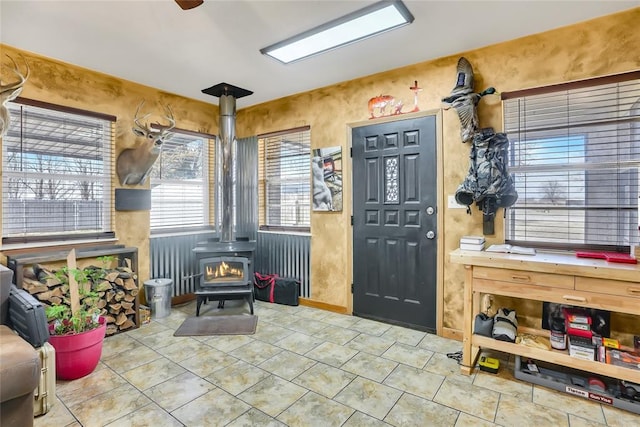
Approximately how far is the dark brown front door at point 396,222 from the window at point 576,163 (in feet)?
2.33

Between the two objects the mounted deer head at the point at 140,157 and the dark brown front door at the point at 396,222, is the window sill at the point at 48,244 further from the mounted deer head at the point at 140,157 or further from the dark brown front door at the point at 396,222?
the dark brown front door at the point at 396,222

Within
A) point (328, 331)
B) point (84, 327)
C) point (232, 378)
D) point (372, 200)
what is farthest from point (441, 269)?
point (84, 327)

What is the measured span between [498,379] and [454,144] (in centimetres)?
194

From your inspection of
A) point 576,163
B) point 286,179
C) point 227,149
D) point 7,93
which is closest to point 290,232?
point 286,179

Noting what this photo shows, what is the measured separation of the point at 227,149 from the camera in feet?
13.1

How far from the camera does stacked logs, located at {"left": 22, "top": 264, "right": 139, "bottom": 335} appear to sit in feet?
9.00

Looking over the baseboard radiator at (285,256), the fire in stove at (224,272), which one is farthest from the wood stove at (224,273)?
the baseboard radiator at (285,256)

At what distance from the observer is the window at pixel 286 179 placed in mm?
4145

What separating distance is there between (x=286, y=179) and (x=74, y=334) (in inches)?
107

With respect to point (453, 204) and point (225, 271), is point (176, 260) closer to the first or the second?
point (225, 271)

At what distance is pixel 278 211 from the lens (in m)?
4.43

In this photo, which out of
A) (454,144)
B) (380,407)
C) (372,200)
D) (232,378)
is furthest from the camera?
(372,200)

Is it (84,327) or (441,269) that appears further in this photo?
(441,269)

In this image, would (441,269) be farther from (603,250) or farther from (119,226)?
(119,226)
